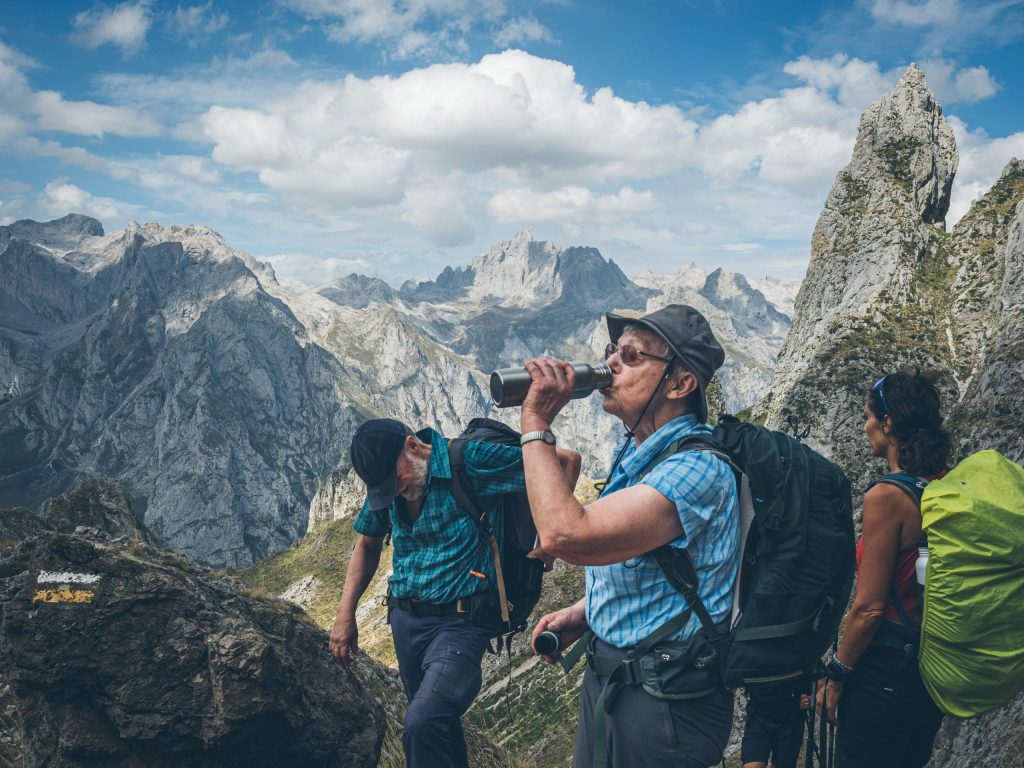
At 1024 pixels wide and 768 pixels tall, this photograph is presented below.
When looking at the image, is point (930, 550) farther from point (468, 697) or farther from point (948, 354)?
point (948, 354)

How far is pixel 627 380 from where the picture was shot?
4.25 m

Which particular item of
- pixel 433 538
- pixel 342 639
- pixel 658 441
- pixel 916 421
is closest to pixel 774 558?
pixel 658 441

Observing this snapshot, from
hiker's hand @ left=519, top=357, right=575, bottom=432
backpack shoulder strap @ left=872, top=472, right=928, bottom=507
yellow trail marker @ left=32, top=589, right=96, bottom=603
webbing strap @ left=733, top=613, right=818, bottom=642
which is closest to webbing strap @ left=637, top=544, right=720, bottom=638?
webbing strap @ left=733, top=613, right=818, bottom=642

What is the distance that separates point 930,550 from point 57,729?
29.4 ft

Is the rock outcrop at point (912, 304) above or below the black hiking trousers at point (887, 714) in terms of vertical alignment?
above

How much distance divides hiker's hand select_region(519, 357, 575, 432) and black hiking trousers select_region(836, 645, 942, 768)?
375 centimetres

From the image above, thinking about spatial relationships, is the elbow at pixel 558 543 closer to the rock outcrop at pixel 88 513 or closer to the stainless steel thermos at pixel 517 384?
the stainless steel thermos at pixel 517 384

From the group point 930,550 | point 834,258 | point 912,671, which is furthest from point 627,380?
point 834,258

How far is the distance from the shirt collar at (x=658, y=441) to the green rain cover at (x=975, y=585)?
83.6 inches

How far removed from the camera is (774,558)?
151 inches

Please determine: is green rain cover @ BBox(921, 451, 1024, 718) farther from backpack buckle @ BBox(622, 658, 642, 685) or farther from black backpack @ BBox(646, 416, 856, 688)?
backpack buckle @ BBox(622, 658, 642, 685)

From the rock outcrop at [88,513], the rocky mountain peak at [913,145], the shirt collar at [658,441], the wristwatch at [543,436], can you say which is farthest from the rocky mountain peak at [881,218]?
the rock outcrop at [88,513]

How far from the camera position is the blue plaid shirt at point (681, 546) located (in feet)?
11.7

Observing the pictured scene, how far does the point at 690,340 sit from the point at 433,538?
359 centimetres
